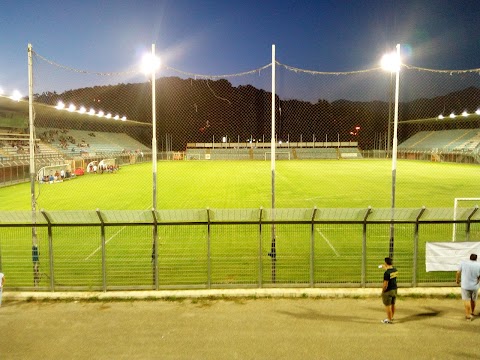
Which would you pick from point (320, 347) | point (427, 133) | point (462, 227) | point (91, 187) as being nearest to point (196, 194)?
point (91, 187)

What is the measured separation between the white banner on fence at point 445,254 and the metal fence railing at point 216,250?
365mm

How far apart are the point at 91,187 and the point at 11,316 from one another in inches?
969

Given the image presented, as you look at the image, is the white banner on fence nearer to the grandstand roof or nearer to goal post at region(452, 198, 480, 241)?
goal post at region(452, 198, 480, 241)

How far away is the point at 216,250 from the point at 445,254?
695 cm

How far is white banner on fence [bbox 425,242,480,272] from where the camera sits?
10.5 metres

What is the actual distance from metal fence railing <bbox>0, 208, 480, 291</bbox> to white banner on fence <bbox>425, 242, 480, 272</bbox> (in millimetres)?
365

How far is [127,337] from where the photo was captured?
7.65m

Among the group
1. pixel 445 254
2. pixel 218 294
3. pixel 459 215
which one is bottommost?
pixel 218 294

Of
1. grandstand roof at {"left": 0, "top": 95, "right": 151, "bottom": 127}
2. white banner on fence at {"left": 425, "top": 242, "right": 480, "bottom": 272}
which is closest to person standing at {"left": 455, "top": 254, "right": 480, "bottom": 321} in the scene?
white banner on fence at {"left": 425, "top": 242, "right": 480, "bottom": 272}

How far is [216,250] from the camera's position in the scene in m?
13.7

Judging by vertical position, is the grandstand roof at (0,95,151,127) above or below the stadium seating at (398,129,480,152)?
above

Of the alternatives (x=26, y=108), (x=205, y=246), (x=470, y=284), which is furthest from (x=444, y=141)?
Answer: (x=470, y=284)

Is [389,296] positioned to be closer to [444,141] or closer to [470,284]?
[470,284]

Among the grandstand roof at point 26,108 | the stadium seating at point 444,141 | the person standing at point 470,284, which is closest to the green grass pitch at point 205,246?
the person standing at point 470,284
